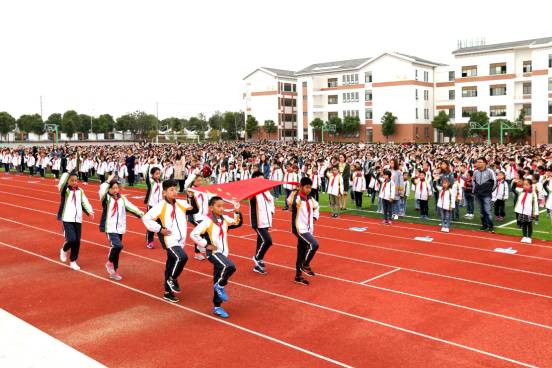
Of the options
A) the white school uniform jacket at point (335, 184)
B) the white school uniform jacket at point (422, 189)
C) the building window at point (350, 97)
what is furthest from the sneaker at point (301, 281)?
the building window at point (350, 97)

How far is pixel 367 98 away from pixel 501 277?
59.9 meters

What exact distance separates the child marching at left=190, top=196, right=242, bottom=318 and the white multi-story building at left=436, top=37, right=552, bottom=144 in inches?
2125

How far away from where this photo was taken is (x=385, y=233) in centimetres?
1491

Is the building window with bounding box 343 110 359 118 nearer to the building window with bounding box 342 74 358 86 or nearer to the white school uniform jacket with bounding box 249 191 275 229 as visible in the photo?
the building window with bounding box 342 74 358 86

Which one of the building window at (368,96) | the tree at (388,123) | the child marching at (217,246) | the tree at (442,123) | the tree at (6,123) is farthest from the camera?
the tree at (6,123)

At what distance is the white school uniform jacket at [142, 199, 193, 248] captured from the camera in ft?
27.1

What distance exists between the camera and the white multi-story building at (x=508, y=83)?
53.8 metres

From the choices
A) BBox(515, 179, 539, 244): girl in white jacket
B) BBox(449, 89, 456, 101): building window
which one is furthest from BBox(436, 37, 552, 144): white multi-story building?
BBox(515, 179, 539, 244): girl in white jacket

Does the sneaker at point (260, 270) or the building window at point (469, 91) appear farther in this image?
the building window at point (469, 91)

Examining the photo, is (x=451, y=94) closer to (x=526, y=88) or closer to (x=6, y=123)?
(x=526, y=88)

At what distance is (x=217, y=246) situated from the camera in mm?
7941

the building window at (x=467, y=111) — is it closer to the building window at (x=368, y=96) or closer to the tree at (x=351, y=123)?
the building window at (x=368, y=96)

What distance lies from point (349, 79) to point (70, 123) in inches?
2139

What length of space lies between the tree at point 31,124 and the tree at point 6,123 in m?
1.30
